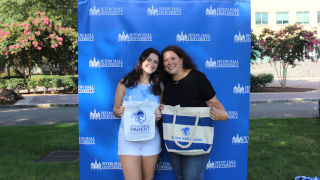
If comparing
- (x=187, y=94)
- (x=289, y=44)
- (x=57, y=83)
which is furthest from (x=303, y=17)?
(x=187, y=94)

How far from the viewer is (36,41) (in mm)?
16719

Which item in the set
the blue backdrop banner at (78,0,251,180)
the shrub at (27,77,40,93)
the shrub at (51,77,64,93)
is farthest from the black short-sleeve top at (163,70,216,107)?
the shrub at (27,77,40,93)

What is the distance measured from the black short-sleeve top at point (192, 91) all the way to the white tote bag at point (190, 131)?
0.23 feet

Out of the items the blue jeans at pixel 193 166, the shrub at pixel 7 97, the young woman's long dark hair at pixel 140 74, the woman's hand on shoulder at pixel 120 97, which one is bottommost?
the blue jeans at pixel 193 166

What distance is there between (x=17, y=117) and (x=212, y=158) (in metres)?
8.93

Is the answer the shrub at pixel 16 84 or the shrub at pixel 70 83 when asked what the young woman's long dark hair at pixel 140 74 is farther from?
the shrub at pixel 16 84

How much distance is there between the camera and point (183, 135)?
286cm

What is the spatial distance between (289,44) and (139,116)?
17471 mm

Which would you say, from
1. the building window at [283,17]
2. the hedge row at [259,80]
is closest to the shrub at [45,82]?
the hedge row at [259,80]

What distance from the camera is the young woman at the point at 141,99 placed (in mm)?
2984

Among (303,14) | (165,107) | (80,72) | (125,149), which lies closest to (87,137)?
(80,72)

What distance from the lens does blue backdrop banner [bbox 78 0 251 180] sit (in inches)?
152

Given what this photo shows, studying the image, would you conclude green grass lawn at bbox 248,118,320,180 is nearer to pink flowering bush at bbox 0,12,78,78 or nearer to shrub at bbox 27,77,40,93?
pink flowering bush at bbox 0,12,78,78

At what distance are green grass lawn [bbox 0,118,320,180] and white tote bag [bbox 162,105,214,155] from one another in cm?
228
